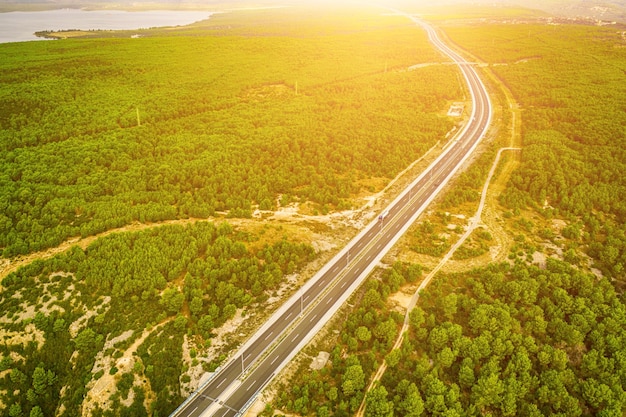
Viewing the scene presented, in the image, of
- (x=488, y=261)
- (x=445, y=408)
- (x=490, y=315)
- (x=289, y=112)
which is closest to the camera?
(x=445, y=408)

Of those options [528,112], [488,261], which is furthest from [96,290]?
[528,112]

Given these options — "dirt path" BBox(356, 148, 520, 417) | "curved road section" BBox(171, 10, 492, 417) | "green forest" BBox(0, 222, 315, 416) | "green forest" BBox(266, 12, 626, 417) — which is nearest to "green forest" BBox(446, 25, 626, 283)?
"green forest" BBox(266, 12, 626, 417)

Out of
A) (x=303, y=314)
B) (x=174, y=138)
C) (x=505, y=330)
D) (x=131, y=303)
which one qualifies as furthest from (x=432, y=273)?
(x=174, y=138)

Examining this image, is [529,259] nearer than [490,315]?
No

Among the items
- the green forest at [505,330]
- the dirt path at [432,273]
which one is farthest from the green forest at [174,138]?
the green forest at [505,330]

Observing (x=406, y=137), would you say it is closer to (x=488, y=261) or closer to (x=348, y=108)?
(x=348, y=108)

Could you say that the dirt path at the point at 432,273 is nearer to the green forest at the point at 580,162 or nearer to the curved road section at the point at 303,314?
the green forest at the point at 580,162

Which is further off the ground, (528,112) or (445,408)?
(528,112)
